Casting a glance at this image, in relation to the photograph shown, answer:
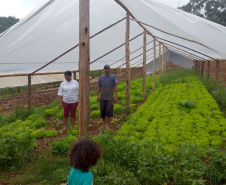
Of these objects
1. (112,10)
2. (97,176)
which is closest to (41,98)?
(112,10)

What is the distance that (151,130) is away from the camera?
6.29 meters

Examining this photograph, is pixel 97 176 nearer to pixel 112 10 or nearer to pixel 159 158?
pixel 159 158

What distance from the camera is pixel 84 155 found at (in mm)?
2498

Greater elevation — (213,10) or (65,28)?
(213,10)

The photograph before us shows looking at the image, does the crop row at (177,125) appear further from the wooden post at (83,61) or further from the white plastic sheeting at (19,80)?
the white plastic sheeting at (19,80)

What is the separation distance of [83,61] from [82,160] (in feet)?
7.05

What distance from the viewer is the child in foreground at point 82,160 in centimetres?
249

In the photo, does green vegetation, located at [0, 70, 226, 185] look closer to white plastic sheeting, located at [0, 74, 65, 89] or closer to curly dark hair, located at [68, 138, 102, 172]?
curly dark hair, located at [68, 138, 102, 172]

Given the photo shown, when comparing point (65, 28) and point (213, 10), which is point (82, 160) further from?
point (213, 10)

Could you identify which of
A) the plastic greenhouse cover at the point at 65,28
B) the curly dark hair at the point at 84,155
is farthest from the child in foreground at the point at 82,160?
the plastic greenhouse cover at the point at 65,28

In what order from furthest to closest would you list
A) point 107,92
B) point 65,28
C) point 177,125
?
point 107,92, point 177,125, point 65,28

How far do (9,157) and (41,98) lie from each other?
9.52 m

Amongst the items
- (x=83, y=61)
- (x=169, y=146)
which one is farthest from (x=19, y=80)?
(x=169, y=146)

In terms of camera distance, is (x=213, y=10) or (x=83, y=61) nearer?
(x=83, y=61)
